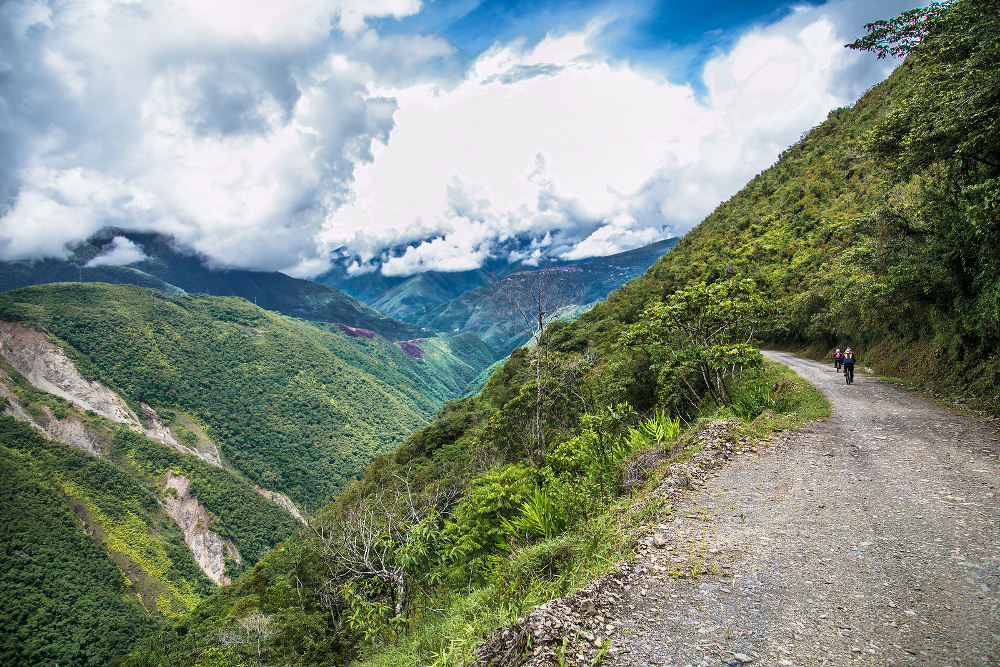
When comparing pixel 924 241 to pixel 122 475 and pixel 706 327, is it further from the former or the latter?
pixel 122 475

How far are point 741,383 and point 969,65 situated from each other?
8541 mm

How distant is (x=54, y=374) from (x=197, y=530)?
95.1m

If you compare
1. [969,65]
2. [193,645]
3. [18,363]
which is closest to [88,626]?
[193,645]

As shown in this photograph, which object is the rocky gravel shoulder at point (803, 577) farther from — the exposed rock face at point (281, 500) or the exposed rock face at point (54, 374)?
the exposed rock face at point (54, 374)

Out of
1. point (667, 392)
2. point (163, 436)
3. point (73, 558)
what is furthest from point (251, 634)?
point (163, 436)

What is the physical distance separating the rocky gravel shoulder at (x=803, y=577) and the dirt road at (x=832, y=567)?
1 centimetres

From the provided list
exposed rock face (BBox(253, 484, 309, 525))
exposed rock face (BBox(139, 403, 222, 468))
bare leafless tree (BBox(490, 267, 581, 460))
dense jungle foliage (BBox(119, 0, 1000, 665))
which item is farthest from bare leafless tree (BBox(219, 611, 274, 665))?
exposed rock face (BBox(139, 403, 222, 468))

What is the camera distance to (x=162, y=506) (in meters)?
125

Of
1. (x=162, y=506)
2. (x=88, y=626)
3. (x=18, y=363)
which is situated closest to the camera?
(x=88, y=626)

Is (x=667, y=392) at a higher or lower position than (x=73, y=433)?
higher

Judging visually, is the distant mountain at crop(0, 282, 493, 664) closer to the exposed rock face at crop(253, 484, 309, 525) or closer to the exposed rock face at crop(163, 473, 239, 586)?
the exposed rock face at crop(163, 473, 239, 586)

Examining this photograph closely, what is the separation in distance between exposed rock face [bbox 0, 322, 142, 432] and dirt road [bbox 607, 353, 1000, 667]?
669ft

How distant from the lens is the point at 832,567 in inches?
166

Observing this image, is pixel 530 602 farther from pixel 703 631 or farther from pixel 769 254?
pixel 769 254
